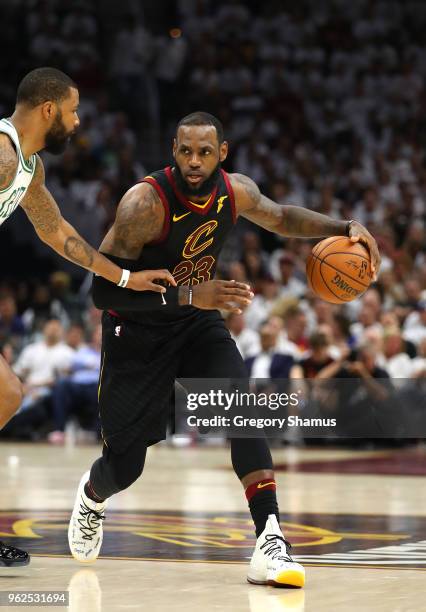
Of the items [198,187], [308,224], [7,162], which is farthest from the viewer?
[308,224]

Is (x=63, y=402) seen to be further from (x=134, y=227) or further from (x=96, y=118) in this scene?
(x=134, y=227)

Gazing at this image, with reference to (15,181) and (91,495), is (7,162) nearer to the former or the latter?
(15,181)

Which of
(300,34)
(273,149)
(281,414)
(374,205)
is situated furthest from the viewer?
(300,34)

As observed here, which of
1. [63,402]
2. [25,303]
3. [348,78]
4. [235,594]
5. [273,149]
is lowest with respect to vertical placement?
[235,594]

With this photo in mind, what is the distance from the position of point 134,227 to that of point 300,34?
15530mm

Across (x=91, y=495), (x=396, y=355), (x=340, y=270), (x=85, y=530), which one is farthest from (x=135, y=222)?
(x=396, y=355)

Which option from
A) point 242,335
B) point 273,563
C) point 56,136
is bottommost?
point 273,563

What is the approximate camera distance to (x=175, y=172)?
584 centimetres

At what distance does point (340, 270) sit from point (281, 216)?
42cm

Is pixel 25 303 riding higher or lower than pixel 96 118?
lower

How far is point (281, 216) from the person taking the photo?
6230mm

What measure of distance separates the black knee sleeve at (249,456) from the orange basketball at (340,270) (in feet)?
2.93

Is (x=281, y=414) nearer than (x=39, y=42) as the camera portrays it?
Yes

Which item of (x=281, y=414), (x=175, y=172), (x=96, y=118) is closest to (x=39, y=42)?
(x=96, y=118)
